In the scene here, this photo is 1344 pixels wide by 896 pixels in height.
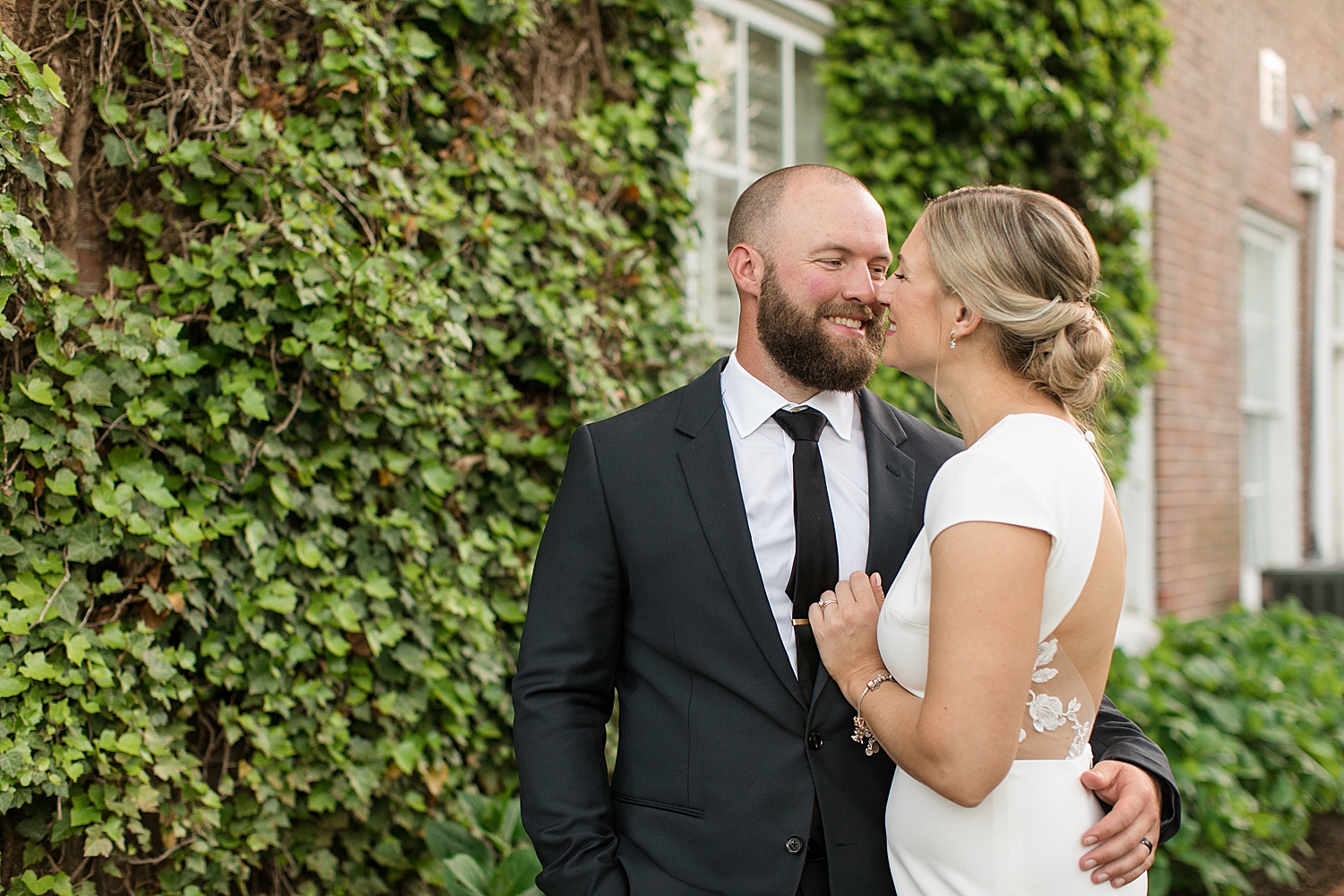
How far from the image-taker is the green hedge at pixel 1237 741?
3.47 m

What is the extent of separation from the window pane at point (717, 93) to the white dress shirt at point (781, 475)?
2488 mm

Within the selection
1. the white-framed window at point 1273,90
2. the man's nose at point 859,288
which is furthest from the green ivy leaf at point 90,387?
the white-framed window at point 1273,90

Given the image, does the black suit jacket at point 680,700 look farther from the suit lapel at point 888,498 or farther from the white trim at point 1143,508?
the white trim at point 1143,508

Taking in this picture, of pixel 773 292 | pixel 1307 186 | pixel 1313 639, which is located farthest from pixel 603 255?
pixel 1307 186

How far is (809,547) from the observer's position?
1.87m

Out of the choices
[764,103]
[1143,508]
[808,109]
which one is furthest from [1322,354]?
[764,103]

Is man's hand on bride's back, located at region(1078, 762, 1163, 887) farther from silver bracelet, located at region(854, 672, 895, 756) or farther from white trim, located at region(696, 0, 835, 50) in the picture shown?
white trim, located at region(696, 0, 835, 50)

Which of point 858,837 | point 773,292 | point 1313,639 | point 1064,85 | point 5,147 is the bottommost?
point 1313,639

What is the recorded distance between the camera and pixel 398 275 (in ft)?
9.05

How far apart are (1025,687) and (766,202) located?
123 centimetres

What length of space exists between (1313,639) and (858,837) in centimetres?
518

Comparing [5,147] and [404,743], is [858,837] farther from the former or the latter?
[5,147]

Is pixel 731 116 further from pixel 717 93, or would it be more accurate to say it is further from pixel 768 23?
pixel 768 23

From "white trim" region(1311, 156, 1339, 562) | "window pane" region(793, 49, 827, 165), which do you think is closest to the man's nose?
"window pane" region(793, 49, 827, 165)
